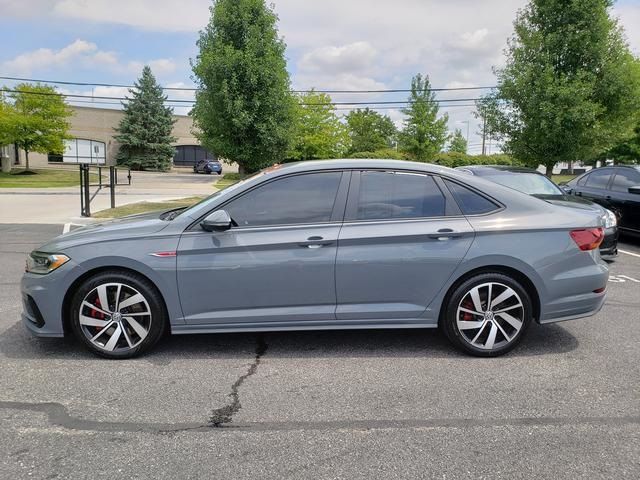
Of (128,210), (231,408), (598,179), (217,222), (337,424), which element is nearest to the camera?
(337,424)

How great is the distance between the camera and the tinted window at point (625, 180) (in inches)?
386

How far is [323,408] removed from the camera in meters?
3.34

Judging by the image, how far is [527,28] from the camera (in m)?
17.0

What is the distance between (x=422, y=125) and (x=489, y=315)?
1452 inches

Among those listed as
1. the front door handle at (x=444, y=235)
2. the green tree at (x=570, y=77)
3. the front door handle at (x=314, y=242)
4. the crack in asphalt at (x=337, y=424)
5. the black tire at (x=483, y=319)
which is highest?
the green tree at (x=570, y=77)

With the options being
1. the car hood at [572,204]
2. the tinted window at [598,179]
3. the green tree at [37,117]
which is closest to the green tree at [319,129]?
the green tree at [37,117]

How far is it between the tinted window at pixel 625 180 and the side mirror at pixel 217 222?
871cm

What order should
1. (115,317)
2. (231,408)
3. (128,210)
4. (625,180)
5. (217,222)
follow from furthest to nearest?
(128,210) → (625,180) → (115,317) → (217,222) → (231,408)

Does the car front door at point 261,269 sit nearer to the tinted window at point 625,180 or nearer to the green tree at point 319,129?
the tinted window at point 625,180

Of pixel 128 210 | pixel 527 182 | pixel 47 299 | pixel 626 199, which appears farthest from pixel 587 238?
pixel 128 210

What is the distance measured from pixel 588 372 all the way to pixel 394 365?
57.7 inches

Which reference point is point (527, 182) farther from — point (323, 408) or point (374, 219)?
point (323, 408)

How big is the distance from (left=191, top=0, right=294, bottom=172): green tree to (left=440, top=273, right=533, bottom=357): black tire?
14552mm

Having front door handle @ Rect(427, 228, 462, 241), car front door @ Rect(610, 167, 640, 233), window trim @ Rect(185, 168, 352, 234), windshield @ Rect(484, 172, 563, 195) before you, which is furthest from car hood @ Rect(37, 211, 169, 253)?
car front door @ Rect(610, 167, 640, 233)
